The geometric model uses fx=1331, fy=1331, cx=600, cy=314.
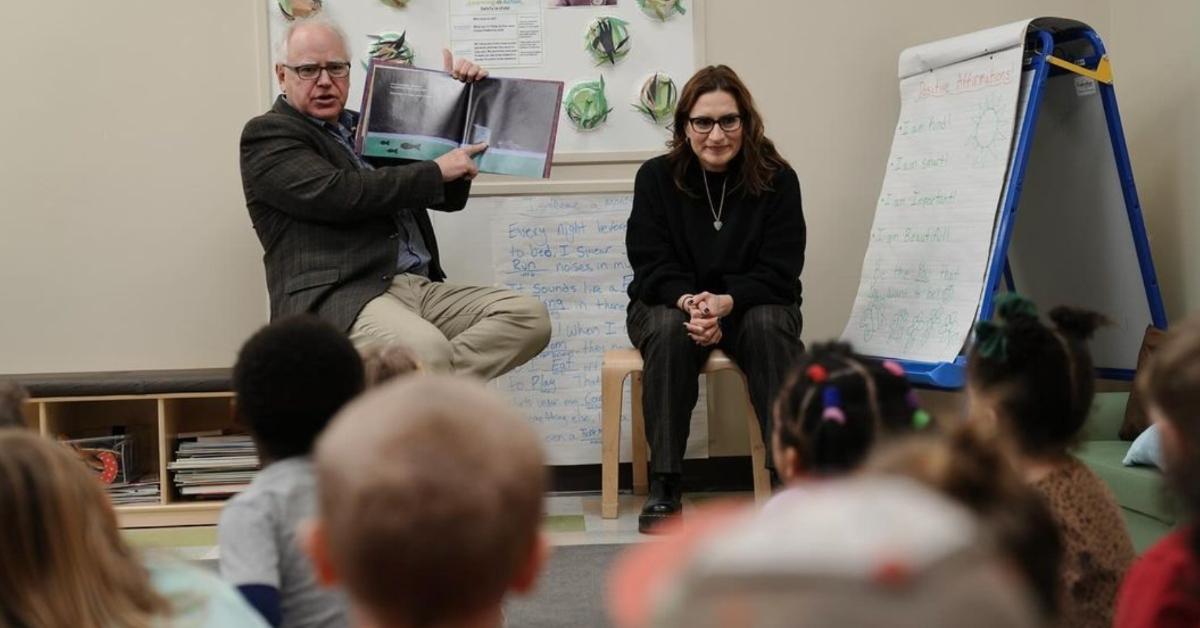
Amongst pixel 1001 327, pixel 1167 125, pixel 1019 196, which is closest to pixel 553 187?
pixel 1019 196

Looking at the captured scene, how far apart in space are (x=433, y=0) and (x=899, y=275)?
5.47 ft

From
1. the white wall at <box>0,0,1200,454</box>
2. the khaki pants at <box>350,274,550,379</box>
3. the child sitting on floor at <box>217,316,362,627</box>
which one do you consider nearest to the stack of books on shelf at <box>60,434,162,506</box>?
the white wall at <box>0,0,1200,454</box>

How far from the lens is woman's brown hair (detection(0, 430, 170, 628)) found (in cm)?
119

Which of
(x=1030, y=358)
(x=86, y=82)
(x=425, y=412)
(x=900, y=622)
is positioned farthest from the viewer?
(x=86, y=82)

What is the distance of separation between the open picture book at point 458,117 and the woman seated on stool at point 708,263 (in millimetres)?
368

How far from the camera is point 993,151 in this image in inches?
147

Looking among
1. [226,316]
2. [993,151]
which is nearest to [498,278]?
[226,316]

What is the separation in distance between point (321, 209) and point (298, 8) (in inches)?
36.4

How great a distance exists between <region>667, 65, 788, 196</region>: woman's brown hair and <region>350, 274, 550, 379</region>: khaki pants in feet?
2.02

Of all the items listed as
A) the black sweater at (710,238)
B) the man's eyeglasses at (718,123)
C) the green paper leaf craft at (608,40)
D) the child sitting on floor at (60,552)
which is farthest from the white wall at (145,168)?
the child sitting on floor at (60,552)

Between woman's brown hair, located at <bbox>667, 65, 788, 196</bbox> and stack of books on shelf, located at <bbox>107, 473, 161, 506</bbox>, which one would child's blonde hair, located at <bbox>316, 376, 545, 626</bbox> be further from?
stack of books on shelf, located at <bbox>107, 473, 161, 506</bbox>

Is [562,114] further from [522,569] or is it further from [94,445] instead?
[522,569]

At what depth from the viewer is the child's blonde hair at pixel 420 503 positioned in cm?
76

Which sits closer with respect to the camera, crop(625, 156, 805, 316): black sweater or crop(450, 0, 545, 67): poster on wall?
crop(625, 156, 805, 316): black sweater
